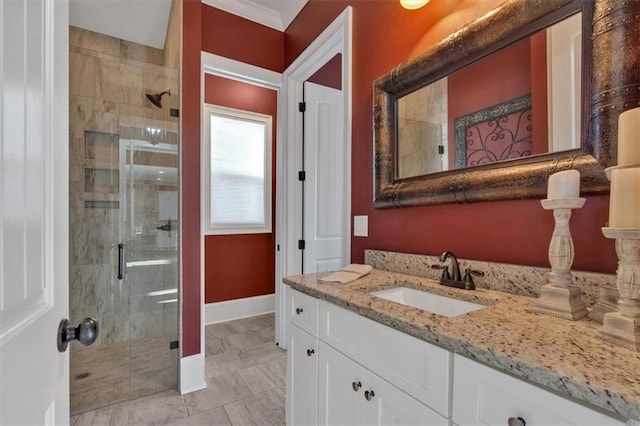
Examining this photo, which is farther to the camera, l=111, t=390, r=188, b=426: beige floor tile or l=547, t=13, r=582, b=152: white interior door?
l=111, t=390, r=188, b=426: beige floor tile

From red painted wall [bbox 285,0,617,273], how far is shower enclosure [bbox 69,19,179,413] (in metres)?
1.34

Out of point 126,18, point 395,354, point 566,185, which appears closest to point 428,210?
point 566,185

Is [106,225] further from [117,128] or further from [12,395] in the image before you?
[12,395]

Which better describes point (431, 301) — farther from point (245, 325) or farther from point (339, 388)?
point (245, 325)

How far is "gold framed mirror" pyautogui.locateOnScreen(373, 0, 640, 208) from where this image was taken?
837mm

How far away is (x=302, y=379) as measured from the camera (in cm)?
133

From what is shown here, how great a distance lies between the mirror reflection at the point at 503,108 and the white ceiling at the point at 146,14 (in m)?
1.76

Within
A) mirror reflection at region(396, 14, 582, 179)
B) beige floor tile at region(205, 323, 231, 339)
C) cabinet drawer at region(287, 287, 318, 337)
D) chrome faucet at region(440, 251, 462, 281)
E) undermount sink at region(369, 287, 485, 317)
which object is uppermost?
mirror reflection at region(396, 14, 582, 179)

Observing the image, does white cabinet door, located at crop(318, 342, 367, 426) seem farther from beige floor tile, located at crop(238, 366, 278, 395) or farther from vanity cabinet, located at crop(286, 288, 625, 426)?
beige floor tile, located at crop(238, 366, 278, 395)

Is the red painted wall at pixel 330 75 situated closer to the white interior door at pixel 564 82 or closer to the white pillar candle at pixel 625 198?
the white interior door at pixel 564 82

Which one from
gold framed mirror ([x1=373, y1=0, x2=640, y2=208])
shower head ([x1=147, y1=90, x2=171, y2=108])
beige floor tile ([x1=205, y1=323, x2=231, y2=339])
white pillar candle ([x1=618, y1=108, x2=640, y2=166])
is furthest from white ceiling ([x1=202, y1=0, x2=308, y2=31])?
beige floor tile ([x1=205, y1=323, x2=231, y2=339])

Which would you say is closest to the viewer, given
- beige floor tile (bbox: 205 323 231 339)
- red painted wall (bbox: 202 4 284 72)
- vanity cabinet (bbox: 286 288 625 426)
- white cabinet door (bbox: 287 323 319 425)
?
vanity cabinet (bbox: 286 288 625 426)

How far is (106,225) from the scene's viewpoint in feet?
7.47

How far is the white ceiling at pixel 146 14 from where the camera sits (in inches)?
91.7
